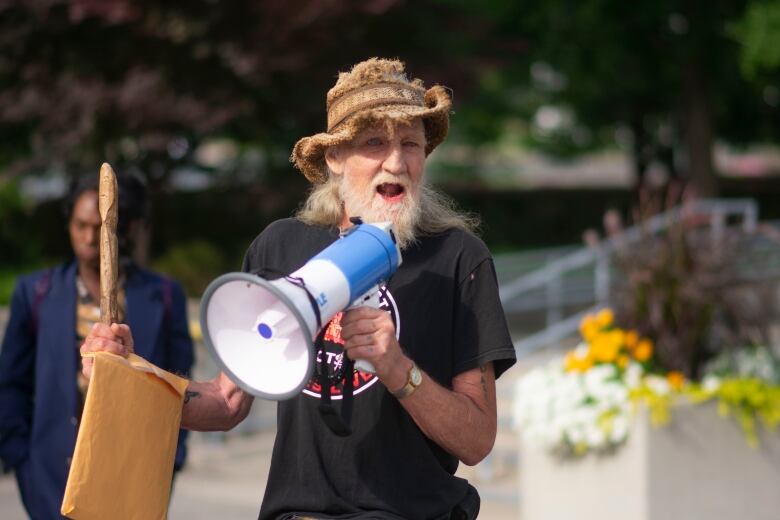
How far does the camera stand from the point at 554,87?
24812 millimetres

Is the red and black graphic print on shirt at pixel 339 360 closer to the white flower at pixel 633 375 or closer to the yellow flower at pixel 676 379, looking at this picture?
the white flower at pixel 633 375

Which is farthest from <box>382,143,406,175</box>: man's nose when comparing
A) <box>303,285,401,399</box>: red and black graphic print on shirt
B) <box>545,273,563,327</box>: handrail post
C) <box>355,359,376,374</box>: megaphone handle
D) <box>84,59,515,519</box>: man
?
<box>545,273,563,327</box>: handrail post

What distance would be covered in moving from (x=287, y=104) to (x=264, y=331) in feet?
38.9

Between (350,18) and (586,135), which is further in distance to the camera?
(586,135)

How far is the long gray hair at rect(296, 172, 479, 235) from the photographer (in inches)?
116

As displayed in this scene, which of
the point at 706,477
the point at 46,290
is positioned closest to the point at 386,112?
the point at 46,290

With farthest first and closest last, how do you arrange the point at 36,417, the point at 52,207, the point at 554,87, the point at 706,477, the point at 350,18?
the point at 554,87 < the point at 52,207 < the point at 350,18 < the point at 706,477 < the point at 36,417

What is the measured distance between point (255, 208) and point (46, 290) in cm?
1471

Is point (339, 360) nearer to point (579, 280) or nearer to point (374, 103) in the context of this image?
point (374, 103)

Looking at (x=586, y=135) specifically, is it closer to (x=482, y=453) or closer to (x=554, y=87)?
(x=554, y=87)

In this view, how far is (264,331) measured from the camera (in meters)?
2.51

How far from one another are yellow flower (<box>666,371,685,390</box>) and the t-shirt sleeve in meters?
3.64

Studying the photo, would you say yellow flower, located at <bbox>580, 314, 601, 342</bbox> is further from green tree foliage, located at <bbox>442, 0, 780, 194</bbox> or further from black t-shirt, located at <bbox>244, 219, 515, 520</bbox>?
green tree foliage, located at <bbox>442, 0, 780, 194</bbox>

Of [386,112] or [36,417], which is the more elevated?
[386,112]
